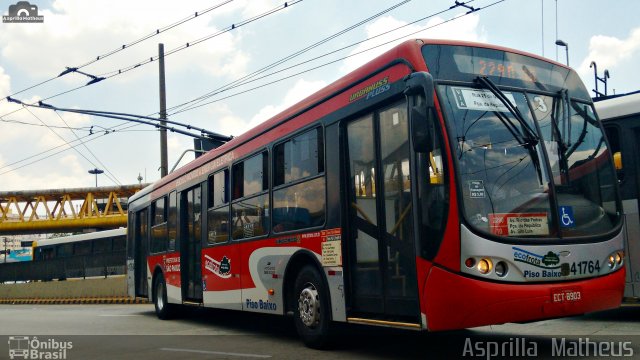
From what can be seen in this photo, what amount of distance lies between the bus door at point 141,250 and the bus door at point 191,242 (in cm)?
310

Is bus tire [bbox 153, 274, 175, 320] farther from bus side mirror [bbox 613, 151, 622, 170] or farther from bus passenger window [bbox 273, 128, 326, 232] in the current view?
bus side mirror [bbox 613, 151, 622, 170]

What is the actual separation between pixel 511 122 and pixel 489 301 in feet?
5.96

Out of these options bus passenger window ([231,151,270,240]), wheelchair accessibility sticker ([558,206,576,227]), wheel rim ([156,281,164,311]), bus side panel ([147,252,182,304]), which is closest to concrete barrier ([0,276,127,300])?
wheel rim ([156,281,164,311])

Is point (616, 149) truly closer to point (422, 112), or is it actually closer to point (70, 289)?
point (422, 112)

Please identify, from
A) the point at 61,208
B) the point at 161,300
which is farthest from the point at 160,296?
the point at 61,208

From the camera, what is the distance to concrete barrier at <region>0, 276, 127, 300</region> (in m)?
30.3

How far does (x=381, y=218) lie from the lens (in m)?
7.24

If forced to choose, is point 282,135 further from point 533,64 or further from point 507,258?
point 507,258

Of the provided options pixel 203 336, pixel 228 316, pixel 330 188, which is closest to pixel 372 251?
pixel 330 188

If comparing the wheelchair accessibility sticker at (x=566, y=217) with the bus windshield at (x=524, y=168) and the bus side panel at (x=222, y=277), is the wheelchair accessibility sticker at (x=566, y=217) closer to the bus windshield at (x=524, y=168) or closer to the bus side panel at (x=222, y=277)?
the bus windshield at (x=524, y=168)

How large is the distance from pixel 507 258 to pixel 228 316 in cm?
1026

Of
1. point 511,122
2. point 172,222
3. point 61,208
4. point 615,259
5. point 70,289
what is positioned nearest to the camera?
point 511,122

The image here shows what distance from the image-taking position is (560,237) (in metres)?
6.39

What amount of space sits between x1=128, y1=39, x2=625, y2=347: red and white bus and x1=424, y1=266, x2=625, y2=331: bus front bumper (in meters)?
0.01
